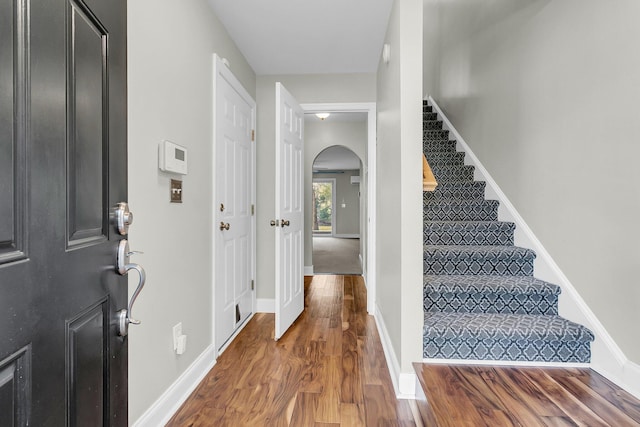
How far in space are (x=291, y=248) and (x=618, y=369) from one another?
221 cm

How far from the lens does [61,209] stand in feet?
1.95

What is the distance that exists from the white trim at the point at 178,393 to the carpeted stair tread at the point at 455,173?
2.46 m

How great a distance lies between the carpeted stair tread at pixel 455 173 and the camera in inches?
126

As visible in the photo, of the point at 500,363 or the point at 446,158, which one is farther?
the point at 446,158

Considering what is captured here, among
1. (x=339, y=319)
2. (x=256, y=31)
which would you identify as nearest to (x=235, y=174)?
(x=256, y=31)

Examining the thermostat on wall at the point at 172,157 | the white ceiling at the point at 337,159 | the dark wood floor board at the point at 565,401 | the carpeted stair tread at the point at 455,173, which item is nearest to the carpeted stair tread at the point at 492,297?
the dark wood floor board at the point at 565,401

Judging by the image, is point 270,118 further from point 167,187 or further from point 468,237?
point 468,237

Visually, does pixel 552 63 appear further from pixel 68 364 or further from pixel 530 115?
pixel 68 364

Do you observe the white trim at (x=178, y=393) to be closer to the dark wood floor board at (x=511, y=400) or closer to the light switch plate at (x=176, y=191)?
the light switch plate at (x=176, y=191)

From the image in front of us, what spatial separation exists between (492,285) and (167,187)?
6.36 ft

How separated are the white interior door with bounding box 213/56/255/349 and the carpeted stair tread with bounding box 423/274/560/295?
1421 millimetres

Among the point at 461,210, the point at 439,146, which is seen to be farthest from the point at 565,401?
the point at 439,146

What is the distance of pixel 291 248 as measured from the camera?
3000mm

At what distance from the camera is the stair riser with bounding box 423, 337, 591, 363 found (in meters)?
1.75
